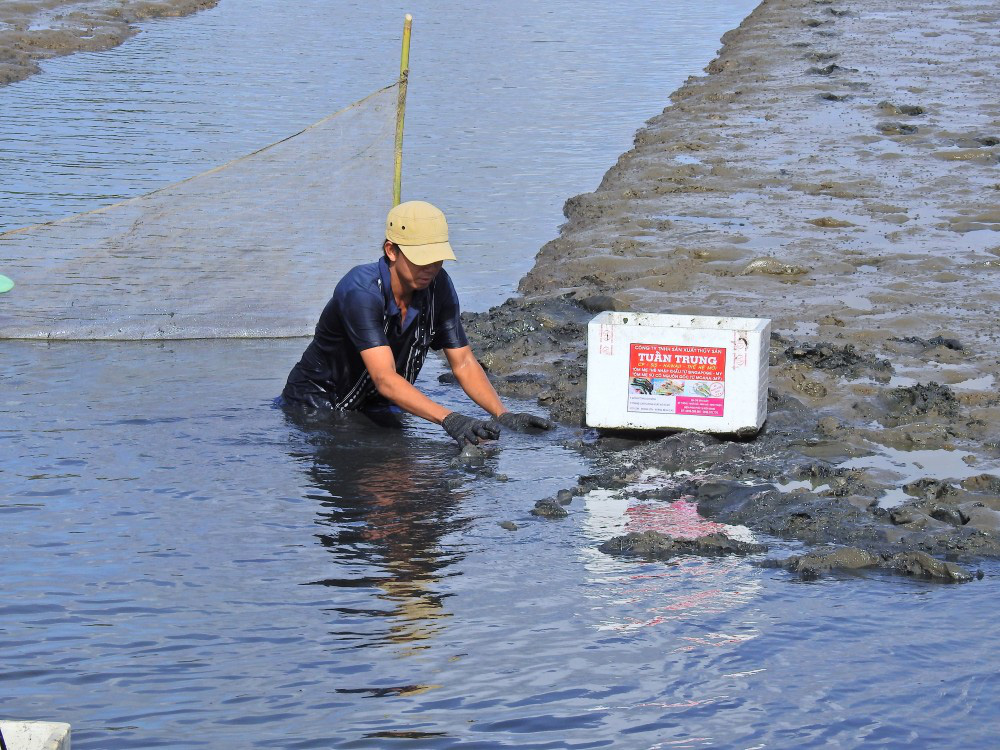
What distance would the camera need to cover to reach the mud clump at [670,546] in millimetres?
5055

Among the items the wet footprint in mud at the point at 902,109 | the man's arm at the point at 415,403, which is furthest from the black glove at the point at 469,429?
the wet footprint in mud at the point at 902,109

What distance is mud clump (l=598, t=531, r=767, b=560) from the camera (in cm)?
505

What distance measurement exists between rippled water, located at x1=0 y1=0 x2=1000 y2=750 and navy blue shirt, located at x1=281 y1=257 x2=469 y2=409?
179mm

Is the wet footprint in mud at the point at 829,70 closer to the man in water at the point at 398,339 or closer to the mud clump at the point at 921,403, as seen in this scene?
the mud clump at the point at 921,403

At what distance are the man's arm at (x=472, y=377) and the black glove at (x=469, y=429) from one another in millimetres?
391

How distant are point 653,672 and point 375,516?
163cm

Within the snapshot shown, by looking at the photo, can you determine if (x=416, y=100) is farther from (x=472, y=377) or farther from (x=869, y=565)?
(x=869, y=565)

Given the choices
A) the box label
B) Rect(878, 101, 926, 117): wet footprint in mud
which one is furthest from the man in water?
Rect(878, 101, 926, 117): wet footprint in mud

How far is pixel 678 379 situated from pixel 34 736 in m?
3.85

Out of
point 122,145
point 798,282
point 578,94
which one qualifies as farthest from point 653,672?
point 578,94

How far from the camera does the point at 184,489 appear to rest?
Result: 18.8 feet

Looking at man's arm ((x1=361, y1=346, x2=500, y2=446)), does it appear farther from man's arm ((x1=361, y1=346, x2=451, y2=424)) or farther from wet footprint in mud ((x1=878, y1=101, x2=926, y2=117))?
wet footprint in mud ((x1=878, y1=101, x2=926, y2=117))

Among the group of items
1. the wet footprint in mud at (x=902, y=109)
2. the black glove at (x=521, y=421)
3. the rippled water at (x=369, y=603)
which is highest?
the wet footprint in mud at (x=902, y=109)

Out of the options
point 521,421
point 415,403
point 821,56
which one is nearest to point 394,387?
point 415,403
